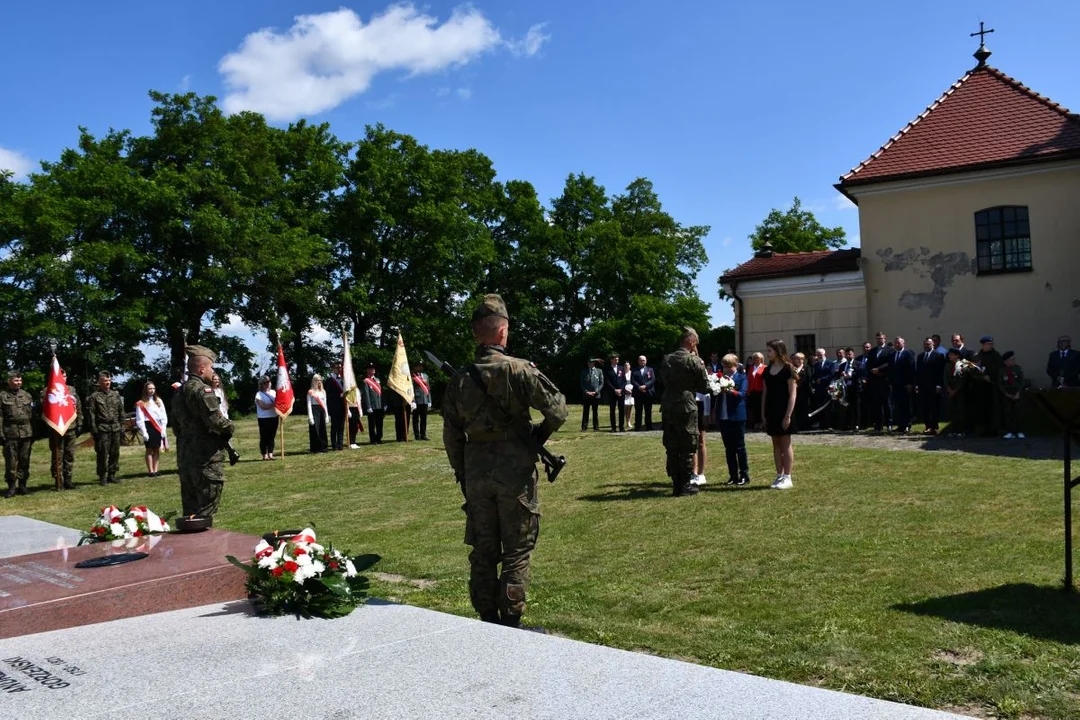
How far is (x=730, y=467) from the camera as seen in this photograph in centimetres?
1205

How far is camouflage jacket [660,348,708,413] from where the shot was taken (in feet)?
35.6

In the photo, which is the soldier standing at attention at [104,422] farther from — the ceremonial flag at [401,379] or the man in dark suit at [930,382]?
the man in dark suit at [930,382]

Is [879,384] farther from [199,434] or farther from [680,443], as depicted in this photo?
[199,434]

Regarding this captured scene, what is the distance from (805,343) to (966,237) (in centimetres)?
506

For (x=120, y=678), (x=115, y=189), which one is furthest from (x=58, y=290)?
(x=120, y=678)

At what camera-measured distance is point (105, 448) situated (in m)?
16.8

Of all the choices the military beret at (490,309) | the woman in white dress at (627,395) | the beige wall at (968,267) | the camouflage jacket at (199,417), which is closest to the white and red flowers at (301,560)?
the military beret at (490,309)

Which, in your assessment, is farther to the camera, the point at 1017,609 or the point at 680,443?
the point at 680,443

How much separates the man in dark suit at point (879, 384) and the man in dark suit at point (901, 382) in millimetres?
158

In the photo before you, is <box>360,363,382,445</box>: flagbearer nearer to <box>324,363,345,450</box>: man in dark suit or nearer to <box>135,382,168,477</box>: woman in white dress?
<box>324,363,345,450</box>: man in dark suit

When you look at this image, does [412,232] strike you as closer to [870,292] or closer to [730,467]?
[870,292]

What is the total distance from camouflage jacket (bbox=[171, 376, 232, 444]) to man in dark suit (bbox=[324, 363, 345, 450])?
41.7 feet

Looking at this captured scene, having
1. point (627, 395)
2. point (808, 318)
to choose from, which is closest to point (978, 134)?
point (808, 318)

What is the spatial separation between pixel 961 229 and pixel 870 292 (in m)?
2.84
